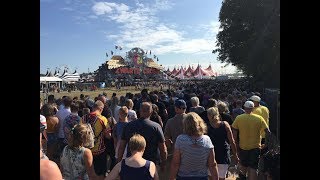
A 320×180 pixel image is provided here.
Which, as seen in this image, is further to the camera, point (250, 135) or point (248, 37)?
point (248, 37)

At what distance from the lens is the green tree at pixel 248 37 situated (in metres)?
29.6

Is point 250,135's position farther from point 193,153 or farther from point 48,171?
point 48,171

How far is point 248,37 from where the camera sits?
42781 mm

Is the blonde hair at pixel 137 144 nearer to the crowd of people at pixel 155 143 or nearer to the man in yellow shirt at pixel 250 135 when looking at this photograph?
the crowd of people at pixel 155 143

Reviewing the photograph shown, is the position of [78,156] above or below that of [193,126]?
below

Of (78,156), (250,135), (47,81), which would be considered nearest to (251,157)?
(250,135)

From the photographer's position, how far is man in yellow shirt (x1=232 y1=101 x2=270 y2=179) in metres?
6.40

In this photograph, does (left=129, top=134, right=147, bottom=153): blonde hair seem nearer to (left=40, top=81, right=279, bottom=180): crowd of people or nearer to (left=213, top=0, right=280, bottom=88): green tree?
(left=40, top=81, right=279, bottom=180): crowd of people

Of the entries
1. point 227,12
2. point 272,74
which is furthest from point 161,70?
point 272,74

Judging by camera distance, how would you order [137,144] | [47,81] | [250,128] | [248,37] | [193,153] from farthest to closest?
[47,81]
[248,37]
[250,128]
[193,153]
[137,144]

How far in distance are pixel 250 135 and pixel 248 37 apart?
38147mm

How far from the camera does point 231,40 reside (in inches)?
1796

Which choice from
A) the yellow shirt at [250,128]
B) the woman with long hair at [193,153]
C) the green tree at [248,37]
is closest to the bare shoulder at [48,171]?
the woman with long hair at [193,153]
